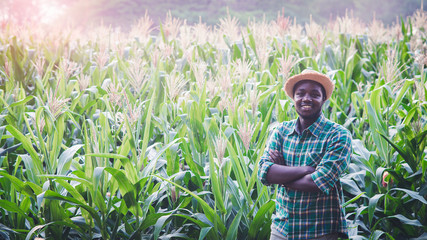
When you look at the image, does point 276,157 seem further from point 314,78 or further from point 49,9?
point 49,9

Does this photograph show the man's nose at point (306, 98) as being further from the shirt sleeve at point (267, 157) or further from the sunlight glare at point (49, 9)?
the sunlight glare at point (49, 9)

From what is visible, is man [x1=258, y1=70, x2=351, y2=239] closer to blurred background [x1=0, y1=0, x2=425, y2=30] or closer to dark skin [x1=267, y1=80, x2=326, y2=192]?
dark skin [x1=267, y1=80, x2=326, y2=192]

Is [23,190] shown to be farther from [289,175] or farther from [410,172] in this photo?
[410,172]

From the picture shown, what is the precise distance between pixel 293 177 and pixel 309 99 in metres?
0.39

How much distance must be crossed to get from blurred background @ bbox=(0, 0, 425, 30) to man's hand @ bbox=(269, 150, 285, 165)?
20672 millimetres

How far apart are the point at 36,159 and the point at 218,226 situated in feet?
3.96

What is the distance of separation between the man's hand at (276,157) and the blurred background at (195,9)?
814 inches

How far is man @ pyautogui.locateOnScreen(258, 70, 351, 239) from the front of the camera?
1.83 metres

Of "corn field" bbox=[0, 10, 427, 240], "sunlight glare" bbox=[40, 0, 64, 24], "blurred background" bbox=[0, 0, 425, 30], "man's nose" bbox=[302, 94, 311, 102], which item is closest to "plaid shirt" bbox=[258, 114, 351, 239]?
"man's nose" bbox=[302, 94, 311, 102]

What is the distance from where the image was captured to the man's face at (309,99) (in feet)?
6.24

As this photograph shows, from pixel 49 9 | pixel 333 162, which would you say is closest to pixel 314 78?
pixel 333 162

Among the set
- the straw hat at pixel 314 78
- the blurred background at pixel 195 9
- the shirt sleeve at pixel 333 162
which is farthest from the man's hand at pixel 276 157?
the blurred background at pixel 195 9

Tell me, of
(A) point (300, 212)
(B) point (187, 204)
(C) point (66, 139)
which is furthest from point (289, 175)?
(C) point (66, 139)

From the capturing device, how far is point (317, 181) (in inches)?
70.4
